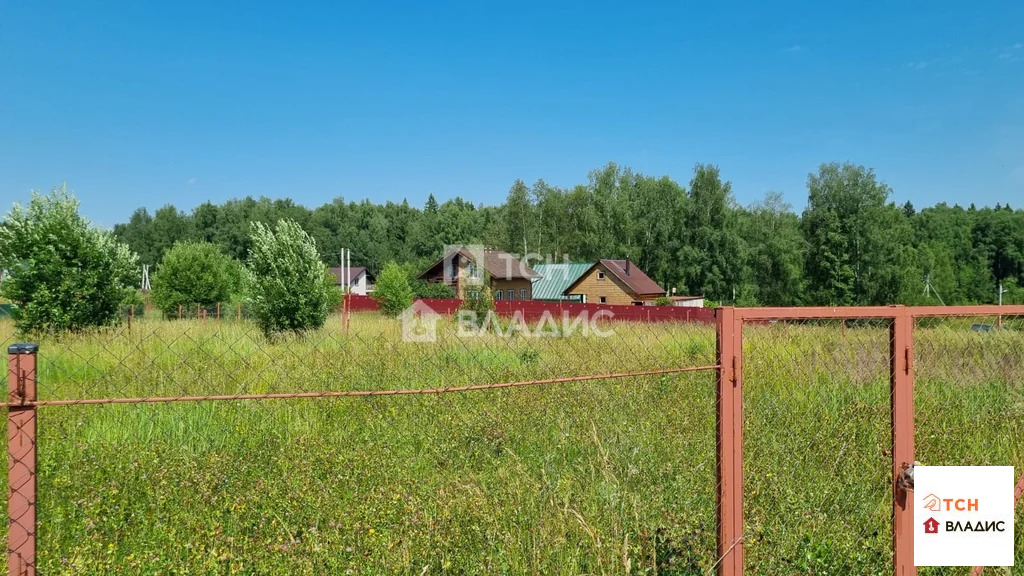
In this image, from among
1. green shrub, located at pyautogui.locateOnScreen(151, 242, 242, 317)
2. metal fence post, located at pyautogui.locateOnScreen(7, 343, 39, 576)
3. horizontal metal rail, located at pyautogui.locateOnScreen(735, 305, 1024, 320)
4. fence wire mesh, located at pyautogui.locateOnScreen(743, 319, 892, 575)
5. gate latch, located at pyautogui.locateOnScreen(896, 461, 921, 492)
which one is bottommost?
fence wire mesh, located at pyautogui.locateOnScreen(743, 319, 892, 575)

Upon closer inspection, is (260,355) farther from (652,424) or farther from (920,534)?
(920,534)

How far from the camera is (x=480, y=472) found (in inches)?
179

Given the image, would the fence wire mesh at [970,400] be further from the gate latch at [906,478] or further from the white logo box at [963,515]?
the gate latch at [906,478]

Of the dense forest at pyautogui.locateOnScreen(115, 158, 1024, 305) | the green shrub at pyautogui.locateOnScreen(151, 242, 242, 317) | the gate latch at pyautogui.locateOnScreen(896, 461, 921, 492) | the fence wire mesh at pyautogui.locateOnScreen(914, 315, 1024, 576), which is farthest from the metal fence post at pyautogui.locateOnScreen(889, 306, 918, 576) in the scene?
the dense forest at pyautogui.locateOnScreen(115, 158, 1024, 305)

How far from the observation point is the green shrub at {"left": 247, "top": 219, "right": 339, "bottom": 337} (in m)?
14.7

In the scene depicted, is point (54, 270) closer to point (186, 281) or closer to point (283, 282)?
point (283, 282)

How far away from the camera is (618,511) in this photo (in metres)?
3.31

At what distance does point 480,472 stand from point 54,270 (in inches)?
523

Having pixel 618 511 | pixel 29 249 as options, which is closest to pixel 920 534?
pixel 618 511

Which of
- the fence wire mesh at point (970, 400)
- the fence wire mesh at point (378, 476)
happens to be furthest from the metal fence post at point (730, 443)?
the fence wire mesh at point (970, 400)

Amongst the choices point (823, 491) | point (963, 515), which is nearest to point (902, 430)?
point (963, 515)

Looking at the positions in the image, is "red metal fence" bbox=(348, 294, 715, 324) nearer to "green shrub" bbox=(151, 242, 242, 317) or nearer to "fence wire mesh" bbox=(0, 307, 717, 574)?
"green shrub" bbox=(151, 242, 242, 317)

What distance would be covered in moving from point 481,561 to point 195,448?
11.6 feet

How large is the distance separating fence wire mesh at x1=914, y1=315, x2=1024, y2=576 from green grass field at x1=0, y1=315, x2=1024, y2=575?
0.04 m
